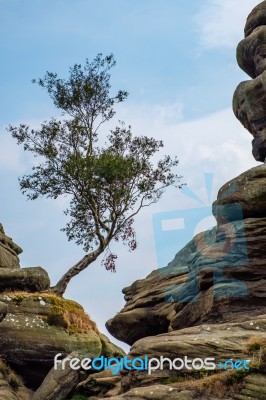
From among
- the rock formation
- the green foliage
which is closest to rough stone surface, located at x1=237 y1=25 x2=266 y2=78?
the rock formation

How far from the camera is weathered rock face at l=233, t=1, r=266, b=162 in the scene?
48.5 meters

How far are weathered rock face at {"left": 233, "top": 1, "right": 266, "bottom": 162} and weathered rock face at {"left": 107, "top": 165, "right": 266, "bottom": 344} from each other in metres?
11.1

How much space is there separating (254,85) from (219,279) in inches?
780

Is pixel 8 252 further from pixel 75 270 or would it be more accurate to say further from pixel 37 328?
pixel 37 328

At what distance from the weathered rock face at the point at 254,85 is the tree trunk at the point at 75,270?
15287 millimetres

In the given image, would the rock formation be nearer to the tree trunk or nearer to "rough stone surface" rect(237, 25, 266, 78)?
the tree trunk

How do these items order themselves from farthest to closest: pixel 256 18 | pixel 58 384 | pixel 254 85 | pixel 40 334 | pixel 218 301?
pixel 256 18, pixel 254 85, pixel 40 334, pixel 218 301, pixel 58 384

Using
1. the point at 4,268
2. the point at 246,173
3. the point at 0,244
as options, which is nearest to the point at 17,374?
the point at 4,268

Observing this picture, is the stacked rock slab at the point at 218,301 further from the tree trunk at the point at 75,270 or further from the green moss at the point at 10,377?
the green moss at the point at 10,377

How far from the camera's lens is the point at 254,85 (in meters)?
Answer: 48.5

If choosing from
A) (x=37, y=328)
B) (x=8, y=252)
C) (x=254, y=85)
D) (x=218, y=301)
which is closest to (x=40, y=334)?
(x=37, y=328)

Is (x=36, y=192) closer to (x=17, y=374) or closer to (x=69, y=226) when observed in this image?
(x=69, y=226)

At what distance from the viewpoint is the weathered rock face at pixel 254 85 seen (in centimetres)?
4850

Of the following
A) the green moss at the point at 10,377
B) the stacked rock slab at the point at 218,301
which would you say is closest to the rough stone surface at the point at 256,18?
the stacked rock slab at the point at 218,301
